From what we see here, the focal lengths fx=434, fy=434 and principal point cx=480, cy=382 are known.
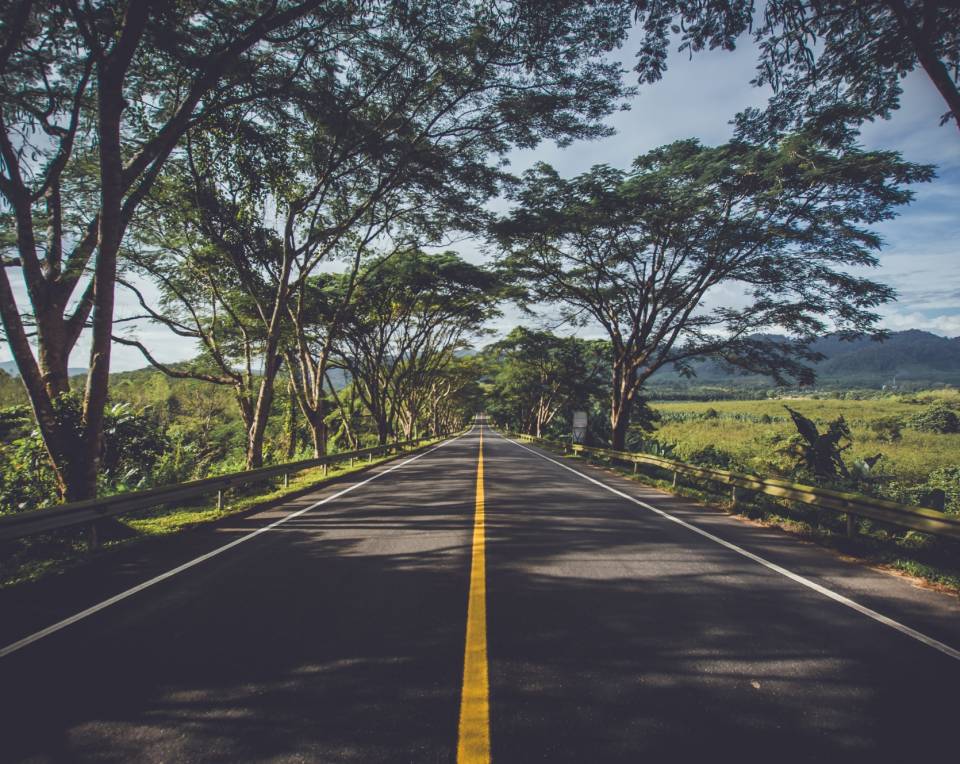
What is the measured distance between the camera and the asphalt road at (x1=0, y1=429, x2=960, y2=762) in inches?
93.2

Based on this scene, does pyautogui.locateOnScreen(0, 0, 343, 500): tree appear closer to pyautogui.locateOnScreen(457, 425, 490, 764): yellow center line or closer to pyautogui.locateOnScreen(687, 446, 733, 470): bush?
pyautogui.locateOnScreen(457, 425, 490, 764): yellow center line

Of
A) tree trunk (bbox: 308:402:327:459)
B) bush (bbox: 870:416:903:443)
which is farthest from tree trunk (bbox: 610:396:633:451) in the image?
bush (bbox: 870:416:903:443)

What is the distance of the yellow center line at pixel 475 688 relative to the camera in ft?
7.31

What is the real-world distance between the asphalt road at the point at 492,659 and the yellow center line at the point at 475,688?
0.05 m

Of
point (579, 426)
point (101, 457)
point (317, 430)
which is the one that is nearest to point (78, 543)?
point (101, 457)

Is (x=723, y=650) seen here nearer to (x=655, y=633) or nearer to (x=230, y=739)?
(x=655, y=633)

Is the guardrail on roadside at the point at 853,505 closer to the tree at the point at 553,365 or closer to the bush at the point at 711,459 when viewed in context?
the bush at the point at 711,459

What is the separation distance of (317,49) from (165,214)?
8.38m

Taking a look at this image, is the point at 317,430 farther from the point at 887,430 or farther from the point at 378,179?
the point at 887,430

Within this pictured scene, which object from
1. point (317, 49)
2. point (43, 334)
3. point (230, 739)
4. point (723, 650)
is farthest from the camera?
point (317, 49)

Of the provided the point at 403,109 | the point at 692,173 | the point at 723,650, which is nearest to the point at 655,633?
the point at 723,650

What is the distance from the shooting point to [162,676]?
9.87ft

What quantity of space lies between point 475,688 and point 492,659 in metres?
0.37

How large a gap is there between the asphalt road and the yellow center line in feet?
0.16
